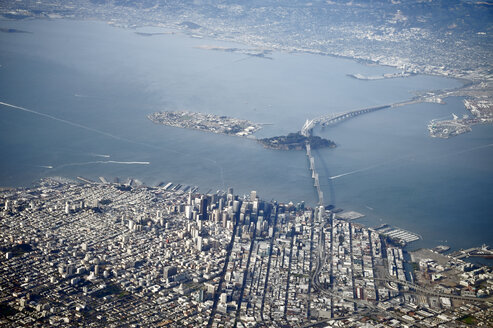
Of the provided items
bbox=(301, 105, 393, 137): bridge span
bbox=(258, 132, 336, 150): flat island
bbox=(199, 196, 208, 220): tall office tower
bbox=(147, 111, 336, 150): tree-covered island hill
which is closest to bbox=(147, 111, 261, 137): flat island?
bbox=(147, 111, 336, 150): tree-covered island hill

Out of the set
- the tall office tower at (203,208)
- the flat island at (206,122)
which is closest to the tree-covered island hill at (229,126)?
the flat island at (206,122)

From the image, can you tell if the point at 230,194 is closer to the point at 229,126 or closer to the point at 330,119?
the point at 229,126

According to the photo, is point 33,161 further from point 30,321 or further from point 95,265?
point 30,321

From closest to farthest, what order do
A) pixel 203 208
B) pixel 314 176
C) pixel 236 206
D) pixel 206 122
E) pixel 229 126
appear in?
pixel 203 208 < pixel 236 206 < pixel 314 176 < pixel 229 126 < pixel 206 122

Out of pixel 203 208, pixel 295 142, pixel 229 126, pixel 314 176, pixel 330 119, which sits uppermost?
pixel 330 119

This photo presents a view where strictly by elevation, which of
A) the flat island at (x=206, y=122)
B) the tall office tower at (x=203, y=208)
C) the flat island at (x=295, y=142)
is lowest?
the tall office tower at (x=203, y=208)

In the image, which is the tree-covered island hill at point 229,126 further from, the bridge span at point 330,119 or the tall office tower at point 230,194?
the tall office tower at point 230,194

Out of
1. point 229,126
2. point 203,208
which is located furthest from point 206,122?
point 203,208

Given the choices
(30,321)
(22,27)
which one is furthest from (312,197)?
(22,27)
